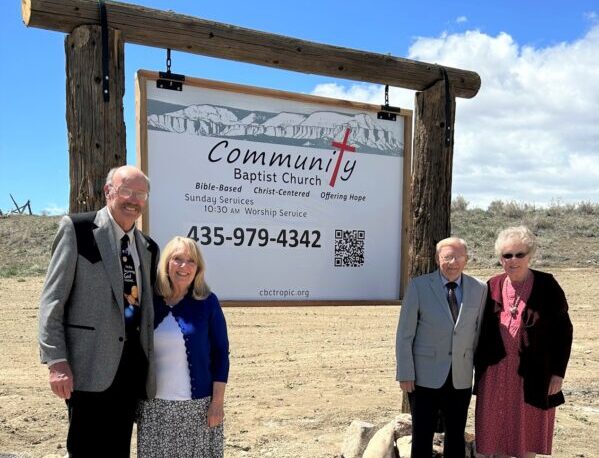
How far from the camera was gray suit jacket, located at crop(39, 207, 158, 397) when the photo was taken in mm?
3084

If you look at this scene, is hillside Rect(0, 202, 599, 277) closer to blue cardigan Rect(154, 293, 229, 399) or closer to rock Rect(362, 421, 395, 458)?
rock Rect(362, 421, 395, 458)

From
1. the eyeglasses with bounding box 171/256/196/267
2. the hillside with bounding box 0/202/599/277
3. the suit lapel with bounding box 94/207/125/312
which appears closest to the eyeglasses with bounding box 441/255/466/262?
the eyeglasses with bounding box 171/256/196/267

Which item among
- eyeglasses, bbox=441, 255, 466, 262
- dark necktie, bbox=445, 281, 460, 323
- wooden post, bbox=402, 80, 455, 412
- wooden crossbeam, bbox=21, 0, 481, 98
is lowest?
dark necktie, bbox=445, 281, 460, 323

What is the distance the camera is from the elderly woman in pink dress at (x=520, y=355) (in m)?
4.12

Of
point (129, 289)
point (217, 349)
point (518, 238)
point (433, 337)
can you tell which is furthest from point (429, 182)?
point (129, 289)

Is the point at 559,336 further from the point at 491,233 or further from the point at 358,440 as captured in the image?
the point at 491,233

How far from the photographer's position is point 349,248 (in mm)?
4965

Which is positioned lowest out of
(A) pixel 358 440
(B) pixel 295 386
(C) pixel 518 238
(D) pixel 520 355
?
(B) pixel 295 386

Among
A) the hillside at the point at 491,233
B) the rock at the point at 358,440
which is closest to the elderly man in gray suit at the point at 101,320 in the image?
the rock at the point at 358,440

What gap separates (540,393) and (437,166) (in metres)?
1.87

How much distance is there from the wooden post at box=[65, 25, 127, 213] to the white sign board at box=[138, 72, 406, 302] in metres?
0.34

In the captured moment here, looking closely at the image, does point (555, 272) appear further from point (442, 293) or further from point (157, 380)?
point (157, 380)

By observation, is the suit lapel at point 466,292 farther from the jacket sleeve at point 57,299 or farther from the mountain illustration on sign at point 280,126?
the jacket sleeve at point 57,299

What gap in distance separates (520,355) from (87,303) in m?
2.65
